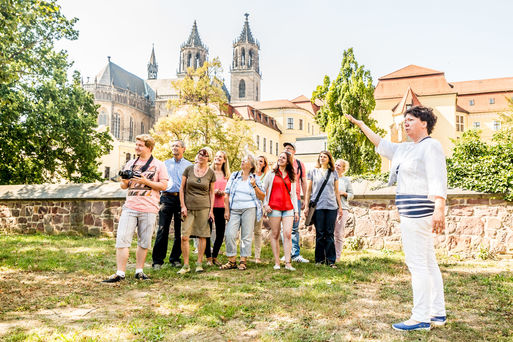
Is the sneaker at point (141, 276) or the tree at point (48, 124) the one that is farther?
the tree at point (48, 124)

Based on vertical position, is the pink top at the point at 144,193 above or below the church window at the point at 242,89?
below

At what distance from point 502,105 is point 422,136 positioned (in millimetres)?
56340

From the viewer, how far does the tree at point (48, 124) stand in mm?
18188

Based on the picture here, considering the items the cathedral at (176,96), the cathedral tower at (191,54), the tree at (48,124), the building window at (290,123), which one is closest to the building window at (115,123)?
the cathedral at (176,96)

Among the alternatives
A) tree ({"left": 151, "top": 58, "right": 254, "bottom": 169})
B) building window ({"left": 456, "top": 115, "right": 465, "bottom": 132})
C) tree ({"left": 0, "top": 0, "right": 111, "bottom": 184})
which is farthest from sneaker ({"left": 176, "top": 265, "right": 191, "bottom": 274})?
building window ({"left": 456, "top": 115, "right": 465, "bottom": 132})

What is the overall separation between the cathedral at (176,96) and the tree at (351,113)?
19.0 meters

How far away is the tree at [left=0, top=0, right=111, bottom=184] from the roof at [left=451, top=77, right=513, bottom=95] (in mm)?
49070

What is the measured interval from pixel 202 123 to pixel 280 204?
1787 centimetres

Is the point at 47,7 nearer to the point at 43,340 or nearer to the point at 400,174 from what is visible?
the point at 43,340

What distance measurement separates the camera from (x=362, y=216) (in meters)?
8.55

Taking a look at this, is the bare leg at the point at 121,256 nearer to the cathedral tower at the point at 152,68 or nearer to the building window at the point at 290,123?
the building window at the point at 290,123

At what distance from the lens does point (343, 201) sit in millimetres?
6965

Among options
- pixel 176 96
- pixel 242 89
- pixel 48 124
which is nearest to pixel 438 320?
pixel 48 124

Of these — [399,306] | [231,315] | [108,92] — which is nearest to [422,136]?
[399,306]
